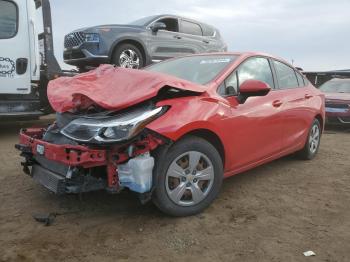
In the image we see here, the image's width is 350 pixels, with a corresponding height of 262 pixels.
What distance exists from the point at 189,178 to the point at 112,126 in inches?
34.8

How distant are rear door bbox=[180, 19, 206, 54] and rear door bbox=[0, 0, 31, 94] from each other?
14.5 ft

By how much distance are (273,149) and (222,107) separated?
3.99ft

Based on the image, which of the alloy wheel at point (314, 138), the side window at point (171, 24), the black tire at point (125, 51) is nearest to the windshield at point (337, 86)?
the side window at point (171, 24)

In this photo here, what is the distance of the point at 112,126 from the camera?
3.40 m

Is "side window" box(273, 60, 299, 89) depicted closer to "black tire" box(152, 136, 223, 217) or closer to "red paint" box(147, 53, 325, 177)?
"red paint" box(147, 53, 325, 177)

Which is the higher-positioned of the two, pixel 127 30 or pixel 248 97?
pixel 127 30

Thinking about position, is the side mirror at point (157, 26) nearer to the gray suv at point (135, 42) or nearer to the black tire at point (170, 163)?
the gray suv at point (135, 42)

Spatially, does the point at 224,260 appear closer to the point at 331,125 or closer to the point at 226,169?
the point at 226,169

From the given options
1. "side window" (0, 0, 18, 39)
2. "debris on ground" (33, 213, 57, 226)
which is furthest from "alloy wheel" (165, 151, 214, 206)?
"side window" (0, 0, 18, 39)

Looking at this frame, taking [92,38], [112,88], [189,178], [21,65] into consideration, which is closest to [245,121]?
[189,178]

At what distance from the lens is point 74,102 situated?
13.0ft

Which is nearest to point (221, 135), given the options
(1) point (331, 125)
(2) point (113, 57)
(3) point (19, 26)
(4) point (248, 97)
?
(4) point (248, 97)

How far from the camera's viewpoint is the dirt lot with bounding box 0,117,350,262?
3188 mm

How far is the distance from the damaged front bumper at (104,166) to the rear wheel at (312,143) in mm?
3299
